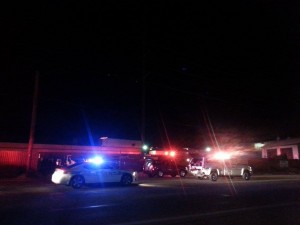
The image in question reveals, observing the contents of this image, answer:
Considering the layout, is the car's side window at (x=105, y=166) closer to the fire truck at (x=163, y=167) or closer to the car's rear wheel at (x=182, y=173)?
the fire truck at (x=163, y=167)

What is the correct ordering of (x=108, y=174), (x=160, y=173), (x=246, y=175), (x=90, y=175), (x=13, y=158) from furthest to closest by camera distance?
(x=13, y=158)
(x=160, y=173)
(x=246, y=175)
(x=108, y=174)
(x=90, y=175)

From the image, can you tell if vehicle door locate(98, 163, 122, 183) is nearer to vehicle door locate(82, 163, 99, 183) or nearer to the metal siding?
vehicle door locate(82, 163, 99, 183)

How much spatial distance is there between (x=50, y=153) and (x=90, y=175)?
1673 centimetres

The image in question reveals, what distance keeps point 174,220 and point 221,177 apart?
2183cm

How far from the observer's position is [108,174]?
22.4 meters

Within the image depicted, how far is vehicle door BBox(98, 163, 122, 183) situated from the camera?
870 inches

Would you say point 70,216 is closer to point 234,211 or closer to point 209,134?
point 234,211

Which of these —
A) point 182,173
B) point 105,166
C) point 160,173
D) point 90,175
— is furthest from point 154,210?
point 182,173

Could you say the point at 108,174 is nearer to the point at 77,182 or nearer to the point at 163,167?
the point at 77,182

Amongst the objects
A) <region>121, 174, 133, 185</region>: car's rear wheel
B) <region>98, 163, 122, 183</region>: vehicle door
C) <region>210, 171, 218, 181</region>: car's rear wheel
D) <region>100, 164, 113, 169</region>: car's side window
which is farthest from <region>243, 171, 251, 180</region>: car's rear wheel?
<region>100, 164, 113, 169</region>: car's side window

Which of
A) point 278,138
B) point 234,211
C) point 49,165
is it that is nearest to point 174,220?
point 234,211

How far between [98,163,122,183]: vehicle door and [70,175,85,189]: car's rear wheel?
1.13m

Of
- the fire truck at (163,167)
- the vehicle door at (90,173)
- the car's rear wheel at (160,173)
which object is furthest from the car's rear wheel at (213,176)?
the vehicle door at (90,173)

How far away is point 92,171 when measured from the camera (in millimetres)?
21859
